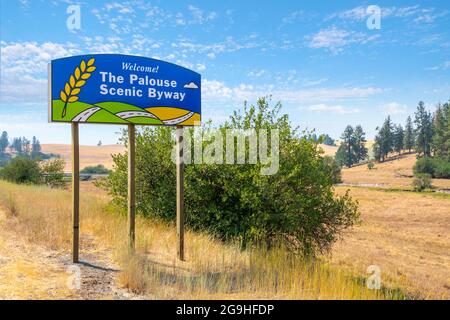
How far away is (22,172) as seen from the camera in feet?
101

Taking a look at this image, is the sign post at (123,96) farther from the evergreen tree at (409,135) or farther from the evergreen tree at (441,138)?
the evergreen tree at (409,135)

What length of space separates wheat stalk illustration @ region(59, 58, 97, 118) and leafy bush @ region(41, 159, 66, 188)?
26.4 metres

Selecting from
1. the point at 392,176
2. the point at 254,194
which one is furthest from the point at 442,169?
the point at 254,194

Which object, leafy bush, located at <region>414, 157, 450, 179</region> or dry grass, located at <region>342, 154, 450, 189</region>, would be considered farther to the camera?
leafy bush, located at <region>414, 157, 450, 179</region>

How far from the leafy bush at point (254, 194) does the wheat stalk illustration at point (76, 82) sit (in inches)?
173

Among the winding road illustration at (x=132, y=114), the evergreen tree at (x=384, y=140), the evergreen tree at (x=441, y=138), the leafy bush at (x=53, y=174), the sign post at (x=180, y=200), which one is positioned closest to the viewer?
the winding road illustration at (x=132, y=114)

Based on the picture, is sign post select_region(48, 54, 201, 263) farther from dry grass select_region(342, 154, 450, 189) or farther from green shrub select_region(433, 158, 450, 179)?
green shrub select_region(433, 158, 450, 179)

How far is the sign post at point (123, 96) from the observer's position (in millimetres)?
7117

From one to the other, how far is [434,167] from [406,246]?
226 feet

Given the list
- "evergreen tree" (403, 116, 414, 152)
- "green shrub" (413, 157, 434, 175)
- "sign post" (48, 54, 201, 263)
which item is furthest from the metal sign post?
"evergreen tree" (403, 116, 414, 152)

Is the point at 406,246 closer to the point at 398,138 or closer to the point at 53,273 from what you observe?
the point at 53,273

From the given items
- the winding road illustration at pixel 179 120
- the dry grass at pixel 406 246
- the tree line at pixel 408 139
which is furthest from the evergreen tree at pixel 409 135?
A: the winding road illustration at pixel 179 120

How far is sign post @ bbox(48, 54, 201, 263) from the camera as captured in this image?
712 centimetres
